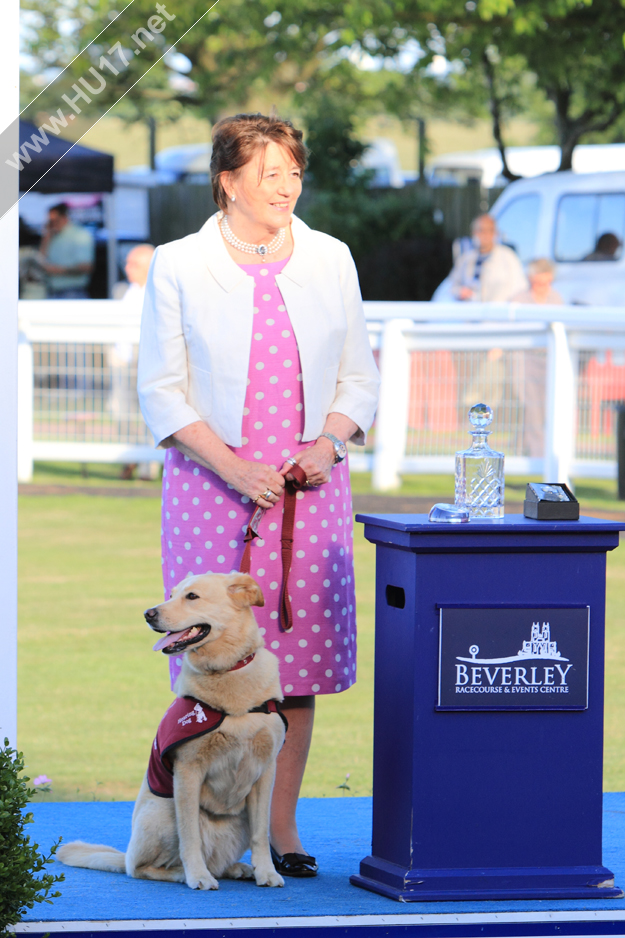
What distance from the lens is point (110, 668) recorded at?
699cm

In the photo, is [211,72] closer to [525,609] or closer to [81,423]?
[81,423]

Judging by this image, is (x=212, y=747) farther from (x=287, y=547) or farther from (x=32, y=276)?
(x=32, y=276)

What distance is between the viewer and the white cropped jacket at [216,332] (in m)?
3.77

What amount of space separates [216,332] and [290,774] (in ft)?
4.19

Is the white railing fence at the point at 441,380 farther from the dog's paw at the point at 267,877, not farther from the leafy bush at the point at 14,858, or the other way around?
the leafy bush at the point at 14,858

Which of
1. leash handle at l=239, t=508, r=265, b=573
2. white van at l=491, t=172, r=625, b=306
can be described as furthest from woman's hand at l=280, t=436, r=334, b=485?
white van at l=491, t=172, r=625, b=306

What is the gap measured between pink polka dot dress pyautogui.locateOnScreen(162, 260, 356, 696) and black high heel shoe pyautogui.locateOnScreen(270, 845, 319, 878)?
0.45 meters

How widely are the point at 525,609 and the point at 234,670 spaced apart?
78 cm

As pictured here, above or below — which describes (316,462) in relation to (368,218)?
below

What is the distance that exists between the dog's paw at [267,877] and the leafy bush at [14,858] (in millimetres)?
634

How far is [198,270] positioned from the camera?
12.4 ft

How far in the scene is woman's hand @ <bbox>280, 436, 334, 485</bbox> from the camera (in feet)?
12.3

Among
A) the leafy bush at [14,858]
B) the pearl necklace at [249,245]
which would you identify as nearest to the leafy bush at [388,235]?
the pearl necklace at [249,245]

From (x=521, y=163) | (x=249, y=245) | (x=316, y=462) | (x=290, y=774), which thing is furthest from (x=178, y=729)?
(x=521, y=163)
